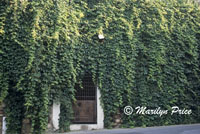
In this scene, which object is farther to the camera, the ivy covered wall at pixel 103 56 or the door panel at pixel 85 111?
the door panel at pixel 85 111

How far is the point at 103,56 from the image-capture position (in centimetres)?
813

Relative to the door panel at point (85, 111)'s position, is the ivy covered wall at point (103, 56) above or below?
above

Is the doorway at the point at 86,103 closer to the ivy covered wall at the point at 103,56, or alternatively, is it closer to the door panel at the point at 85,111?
the door panel at the point at 85,111

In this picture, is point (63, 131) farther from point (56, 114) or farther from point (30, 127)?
point (30, 127)

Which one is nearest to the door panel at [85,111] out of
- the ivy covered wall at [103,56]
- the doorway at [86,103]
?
the doorway at [86,103]

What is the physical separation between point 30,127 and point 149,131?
3.76 m

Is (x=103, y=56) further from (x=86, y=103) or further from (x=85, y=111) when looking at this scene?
(x=85, y=111)

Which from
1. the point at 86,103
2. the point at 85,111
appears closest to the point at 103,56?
the point at 86,103

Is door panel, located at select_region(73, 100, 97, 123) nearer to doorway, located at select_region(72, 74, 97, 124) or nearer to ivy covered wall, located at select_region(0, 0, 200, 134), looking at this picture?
doorway, located at select_region(72, 74, 97, 124)

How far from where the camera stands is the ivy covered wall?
7012mm

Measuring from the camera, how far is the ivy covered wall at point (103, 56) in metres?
7.01

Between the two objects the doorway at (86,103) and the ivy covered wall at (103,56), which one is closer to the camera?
the ivy covered wall at (103,56)

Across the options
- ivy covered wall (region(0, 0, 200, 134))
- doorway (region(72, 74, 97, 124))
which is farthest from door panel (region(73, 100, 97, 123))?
ivy covered wall (region(0, 0, 200, 134))

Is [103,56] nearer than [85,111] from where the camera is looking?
Yes
